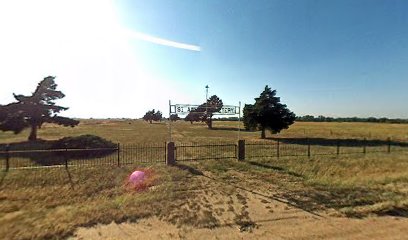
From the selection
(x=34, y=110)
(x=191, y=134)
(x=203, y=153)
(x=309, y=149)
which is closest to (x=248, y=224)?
(x=309, y=149)

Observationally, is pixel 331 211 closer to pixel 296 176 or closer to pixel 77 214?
pixel 296 176

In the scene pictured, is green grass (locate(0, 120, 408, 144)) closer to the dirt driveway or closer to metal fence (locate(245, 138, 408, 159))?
metal fence (locate(245, 138, 408, 159))

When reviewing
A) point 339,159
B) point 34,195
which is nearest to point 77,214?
point 34,195

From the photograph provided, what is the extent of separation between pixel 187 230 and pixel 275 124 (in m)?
27.4

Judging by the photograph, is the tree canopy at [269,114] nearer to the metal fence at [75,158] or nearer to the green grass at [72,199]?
the metal fence at [75,158]

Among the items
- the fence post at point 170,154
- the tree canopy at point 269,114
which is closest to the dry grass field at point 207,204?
the fence post at point 170,154

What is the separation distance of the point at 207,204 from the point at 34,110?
23.8m

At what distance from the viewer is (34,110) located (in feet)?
84.1

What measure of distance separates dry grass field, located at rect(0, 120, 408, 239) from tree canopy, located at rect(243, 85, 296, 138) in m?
19.6

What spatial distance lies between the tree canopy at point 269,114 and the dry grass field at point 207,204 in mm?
19551

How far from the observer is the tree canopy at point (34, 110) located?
24.5 m

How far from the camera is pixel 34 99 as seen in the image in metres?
26.1

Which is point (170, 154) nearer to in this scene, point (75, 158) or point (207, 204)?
point (75, 158)

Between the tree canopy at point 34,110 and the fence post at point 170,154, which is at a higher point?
the tree canopy at point 34,110
